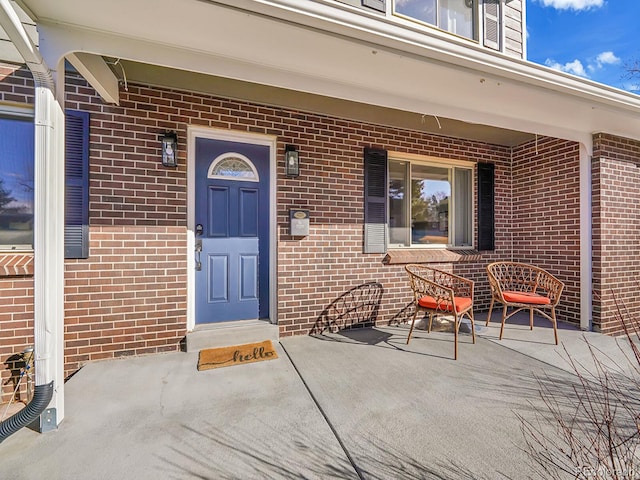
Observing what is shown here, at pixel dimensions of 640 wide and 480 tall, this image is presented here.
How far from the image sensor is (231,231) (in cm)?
337

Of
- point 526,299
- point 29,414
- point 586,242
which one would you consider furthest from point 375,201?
point 29,414

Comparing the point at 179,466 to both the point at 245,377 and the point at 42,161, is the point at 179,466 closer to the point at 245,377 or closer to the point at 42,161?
the point at 245,377

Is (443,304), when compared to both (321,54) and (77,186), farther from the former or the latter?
(77,186)

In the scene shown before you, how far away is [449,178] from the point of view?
4539 mm

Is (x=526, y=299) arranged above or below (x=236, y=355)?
above

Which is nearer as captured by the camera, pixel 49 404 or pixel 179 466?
pixel 179 466

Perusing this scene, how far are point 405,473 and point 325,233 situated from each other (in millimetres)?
2483

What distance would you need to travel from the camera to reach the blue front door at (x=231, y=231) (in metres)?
3.25

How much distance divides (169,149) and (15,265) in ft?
5.17

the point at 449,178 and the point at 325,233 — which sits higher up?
the point at 449,178

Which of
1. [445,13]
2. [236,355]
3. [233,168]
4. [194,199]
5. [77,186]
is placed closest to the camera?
[77,186]

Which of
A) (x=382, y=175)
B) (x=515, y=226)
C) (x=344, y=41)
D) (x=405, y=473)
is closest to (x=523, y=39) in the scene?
(x=515, y=226)

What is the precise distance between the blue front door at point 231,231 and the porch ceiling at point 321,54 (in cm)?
114

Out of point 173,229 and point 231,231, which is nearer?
point 173,229
